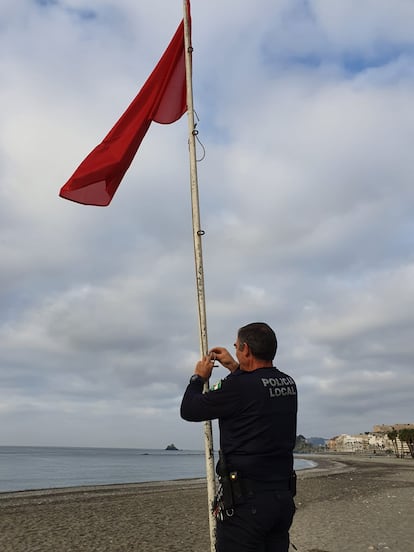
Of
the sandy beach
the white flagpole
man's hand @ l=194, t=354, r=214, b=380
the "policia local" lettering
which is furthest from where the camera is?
the sandy beach

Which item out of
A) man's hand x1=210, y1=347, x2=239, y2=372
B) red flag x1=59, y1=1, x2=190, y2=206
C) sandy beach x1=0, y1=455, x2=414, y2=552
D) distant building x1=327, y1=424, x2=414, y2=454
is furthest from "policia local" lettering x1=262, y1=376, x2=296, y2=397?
distant building x1=327, y1=424, x2=414, y2=454

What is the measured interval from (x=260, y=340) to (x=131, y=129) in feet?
11.6

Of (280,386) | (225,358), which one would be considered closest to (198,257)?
(225,358)

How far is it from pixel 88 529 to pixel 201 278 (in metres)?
11.6

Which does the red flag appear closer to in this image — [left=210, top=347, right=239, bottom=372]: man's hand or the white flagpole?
the white flagpole

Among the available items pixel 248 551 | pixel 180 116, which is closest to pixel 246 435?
pixel 248 551

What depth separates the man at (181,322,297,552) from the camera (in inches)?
150

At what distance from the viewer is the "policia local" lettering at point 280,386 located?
13.1 feet

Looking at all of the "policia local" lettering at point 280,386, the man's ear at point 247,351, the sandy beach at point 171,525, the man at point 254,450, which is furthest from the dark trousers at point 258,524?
the sandy beach at point 171,525

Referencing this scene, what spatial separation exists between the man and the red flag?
10.6 feet

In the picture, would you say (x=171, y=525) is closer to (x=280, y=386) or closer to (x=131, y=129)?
(x=131, y=129)

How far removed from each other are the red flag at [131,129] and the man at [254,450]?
3.23 metres

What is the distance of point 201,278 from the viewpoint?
546cm

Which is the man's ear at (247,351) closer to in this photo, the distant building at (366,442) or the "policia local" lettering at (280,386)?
the "policia local" lettering at (280,386)
